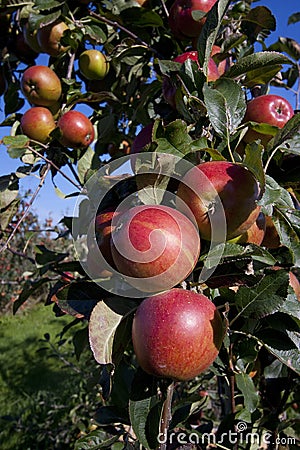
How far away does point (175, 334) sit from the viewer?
56 centimetres

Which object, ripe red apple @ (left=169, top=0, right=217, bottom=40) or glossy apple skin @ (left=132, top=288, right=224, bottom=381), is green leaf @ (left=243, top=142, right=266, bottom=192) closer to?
glossy apple skin @ (left=132, top=288, right=224, bottom=381)

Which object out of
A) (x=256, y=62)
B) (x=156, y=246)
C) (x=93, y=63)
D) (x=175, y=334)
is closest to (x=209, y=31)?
(x=256, y=62)

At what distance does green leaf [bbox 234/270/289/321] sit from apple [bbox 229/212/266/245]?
82 millimetres

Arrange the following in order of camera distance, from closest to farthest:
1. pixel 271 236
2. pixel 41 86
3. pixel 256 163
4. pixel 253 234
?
pixel 256 163, pixel 253 234, pixel 271 236, pixel 41 86

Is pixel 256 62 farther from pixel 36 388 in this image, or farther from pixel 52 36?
pixel 36 388

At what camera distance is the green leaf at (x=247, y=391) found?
764mm

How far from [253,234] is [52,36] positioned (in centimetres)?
95

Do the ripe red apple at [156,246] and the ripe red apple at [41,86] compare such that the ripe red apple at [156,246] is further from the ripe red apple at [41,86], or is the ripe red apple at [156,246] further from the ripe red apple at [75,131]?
the ripe red apple at [41,86]

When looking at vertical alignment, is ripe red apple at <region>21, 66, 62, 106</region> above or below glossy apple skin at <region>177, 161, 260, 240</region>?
above

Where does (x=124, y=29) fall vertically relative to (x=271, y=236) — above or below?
above

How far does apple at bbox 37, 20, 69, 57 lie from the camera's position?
1255mm

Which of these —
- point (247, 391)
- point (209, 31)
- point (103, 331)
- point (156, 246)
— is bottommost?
point (247, 391)

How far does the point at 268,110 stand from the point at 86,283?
1.53 ft

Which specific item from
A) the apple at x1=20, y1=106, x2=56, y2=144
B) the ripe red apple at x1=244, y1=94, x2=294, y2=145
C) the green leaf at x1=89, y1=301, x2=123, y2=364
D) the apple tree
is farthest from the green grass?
the ripe red apple at x1=244, y1=94, x2=294, y2=145
